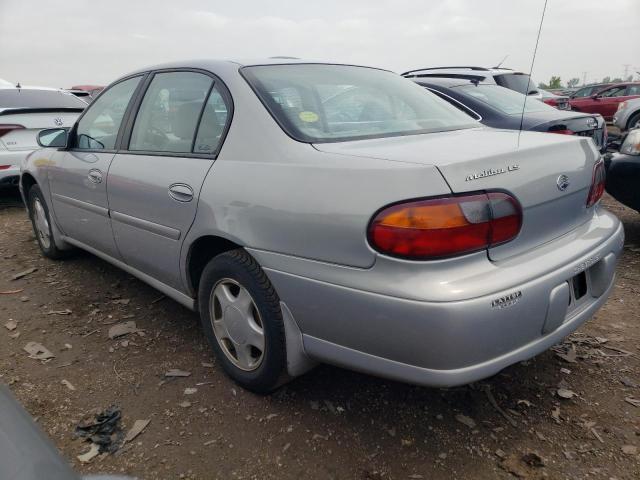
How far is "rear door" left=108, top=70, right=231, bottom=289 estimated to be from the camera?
2365mm

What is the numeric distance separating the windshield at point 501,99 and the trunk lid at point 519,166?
133 inches

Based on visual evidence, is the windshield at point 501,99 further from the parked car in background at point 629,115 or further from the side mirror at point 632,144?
the parked car in background at point 629,115

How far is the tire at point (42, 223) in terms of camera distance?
408 cm

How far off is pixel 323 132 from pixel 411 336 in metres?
0.93

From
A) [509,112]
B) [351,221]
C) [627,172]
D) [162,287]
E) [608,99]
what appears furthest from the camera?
[608,99]

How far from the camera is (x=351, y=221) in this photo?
1694mm

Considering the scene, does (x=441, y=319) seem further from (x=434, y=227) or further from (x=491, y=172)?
(x=491, y=172)

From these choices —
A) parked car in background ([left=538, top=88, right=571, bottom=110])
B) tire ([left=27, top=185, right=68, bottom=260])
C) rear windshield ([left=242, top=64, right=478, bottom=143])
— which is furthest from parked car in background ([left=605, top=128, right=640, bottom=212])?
parked car in background ([left=538, top=88, right=571, bottom=110])

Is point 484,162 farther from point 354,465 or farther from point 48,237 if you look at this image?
point 48,237

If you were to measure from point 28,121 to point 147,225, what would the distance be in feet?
13.6

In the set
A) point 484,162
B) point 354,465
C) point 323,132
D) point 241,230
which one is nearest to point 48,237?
point 241,230

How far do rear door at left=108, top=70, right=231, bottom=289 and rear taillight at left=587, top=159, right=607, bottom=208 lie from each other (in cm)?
162

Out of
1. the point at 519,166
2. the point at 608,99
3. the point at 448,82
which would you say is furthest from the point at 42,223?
the point at 608,99

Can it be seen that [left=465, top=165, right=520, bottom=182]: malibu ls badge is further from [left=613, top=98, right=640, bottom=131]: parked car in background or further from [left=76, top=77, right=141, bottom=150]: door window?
[left=613, top=98, right=640, bottom=131]: parked car in background
